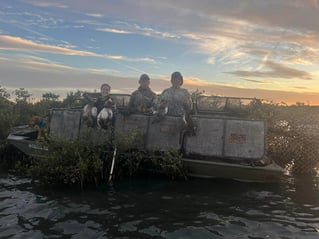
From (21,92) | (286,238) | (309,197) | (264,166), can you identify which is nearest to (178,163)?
(264,166)

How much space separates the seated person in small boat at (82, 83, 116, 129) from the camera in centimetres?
1314

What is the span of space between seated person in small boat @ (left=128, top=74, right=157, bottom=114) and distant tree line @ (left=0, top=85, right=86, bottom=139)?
4619 mm

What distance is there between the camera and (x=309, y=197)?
1079 cm

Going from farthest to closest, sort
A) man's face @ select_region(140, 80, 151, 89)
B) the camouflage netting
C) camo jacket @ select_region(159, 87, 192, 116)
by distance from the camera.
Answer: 1. man's face @ select_region(140, 80, 151, 89)
2. the camouflage netting
3. camo jacket @ select_region(159, 87, 192, 116)

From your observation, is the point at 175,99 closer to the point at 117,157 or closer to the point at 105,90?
the point at 105,90

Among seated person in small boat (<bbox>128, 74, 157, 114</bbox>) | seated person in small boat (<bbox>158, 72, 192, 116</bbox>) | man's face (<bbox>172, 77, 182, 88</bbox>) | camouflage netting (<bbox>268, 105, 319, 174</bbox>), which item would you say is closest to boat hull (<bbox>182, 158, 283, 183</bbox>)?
seated person in small boat (<bbox>158, 72, 192, 116</bbox>)

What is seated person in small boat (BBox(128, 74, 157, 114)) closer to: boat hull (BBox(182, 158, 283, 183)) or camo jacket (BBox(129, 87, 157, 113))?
camo jacket (BBox(129, 87, 157, 113))

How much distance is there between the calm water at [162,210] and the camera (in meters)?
7.90

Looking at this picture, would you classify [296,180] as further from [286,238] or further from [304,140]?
[286,238]

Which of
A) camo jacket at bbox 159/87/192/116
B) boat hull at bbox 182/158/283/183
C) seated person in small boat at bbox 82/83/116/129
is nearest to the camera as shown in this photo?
boat hull at bbox 182/158/283/183

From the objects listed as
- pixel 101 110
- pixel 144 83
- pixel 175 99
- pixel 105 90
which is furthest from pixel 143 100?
pixel 101 110

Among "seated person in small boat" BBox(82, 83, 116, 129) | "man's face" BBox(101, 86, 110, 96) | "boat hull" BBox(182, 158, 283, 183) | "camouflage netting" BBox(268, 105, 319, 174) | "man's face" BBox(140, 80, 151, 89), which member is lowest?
"boat hull" BBox(182, 158, 283, 183)

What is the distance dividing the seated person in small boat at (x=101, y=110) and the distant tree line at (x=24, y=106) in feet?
15.6

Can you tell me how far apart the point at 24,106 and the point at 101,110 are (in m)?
8.46
